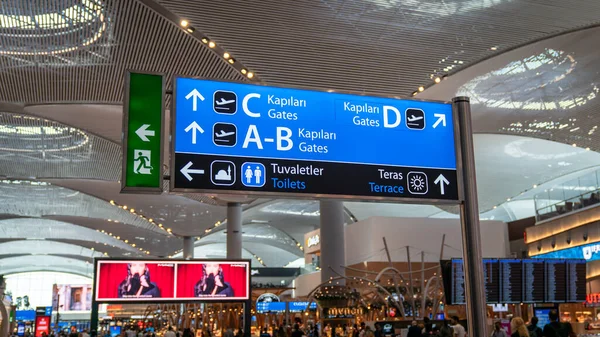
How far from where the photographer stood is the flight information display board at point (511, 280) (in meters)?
10.6

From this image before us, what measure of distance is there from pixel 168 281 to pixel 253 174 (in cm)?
1246

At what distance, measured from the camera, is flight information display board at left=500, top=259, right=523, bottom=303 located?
10.6 metres

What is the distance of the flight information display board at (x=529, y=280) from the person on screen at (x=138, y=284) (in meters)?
7.98

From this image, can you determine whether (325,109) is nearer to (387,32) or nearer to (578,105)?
(387,32)

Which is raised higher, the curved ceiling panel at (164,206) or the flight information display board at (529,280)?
the curved ceiling panel at (164,206)

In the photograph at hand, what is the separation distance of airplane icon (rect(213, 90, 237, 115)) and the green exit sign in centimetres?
41

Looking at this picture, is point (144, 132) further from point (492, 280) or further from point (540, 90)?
point (540, 90)

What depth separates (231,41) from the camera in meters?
15.0

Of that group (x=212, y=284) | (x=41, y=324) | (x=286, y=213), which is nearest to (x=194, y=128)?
(x=212, y=284)

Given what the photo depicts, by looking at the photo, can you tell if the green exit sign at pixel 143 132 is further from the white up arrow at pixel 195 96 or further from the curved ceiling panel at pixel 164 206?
the curved ceiling panel at pixel 164 206

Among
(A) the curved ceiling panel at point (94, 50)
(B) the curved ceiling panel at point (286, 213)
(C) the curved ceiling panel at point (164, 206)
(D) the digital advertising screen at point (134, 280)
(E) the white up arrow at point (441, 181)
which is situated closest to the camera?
(E) the white up arrow at point (441, 181)

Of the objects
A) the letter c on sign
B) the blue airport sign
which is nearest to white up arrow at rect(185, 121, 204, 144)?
the blue airport sign

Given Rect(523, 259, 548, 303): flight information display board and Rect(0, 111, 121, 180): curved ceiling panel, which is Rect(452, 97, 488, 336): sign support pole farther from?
Rect(0, 111, 121, 180): curved ceiling panel

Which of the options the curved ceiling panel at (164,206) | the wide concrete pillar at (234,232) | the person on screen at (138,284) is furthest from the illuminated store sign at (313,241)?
the person on screen at (138,284)
